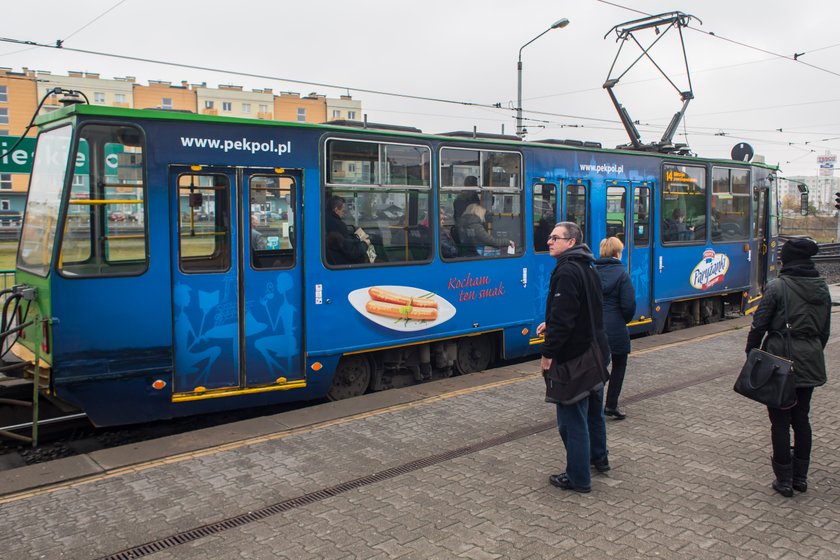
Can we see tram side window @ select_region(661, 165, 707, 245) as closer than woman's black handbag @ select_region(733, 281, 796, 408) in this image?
No

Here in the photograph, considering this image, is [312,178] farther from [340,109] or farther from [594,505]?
[340,109]

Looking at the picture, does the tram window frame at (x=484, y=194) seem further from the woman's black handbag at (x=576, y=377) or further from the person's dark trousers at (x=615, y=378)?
the woman's black handbag at (x=576, y=377)

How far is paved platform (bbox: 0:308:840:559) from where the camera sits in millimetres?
4285

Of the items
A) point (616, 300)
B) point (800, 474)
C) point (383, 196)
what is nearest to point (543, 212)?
point (383, 196)

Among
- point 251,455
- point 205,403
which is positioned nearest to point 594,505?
point 251,455

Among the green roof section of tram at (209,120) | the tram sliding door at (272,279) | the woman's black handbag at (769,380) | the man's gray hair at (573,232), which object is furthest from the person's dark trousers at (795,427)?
the green roof section of tram at (209,120)

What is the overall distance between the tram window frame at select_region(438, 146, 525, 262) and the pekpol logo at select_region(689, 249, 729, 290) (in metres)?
4.75

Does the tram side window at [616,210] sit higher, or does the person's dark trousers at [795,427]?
the tram side window at [616,210]

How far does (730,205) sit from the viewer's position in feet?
43.8

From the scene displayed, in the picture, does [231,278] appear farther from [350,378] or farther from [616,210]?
[616,210]

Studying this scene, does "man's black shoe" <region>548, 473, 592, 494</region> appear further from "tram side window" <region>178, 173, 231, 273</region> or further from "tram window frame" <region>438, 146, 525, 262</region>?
"tram window frame" <region>438, 146, 525, 262</region>

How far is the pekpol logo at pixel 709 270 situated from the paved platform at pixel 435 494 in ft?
18.4

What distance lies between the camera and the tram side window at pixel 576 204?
10.1m

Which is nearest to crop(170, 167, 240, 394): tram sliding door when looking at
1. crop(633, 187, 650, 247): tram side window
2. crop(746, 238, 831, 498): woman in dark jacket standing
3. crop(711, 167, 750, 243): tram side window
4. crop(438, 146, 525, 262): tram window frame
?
crop(438, 146, 525, 262): tram window frame
